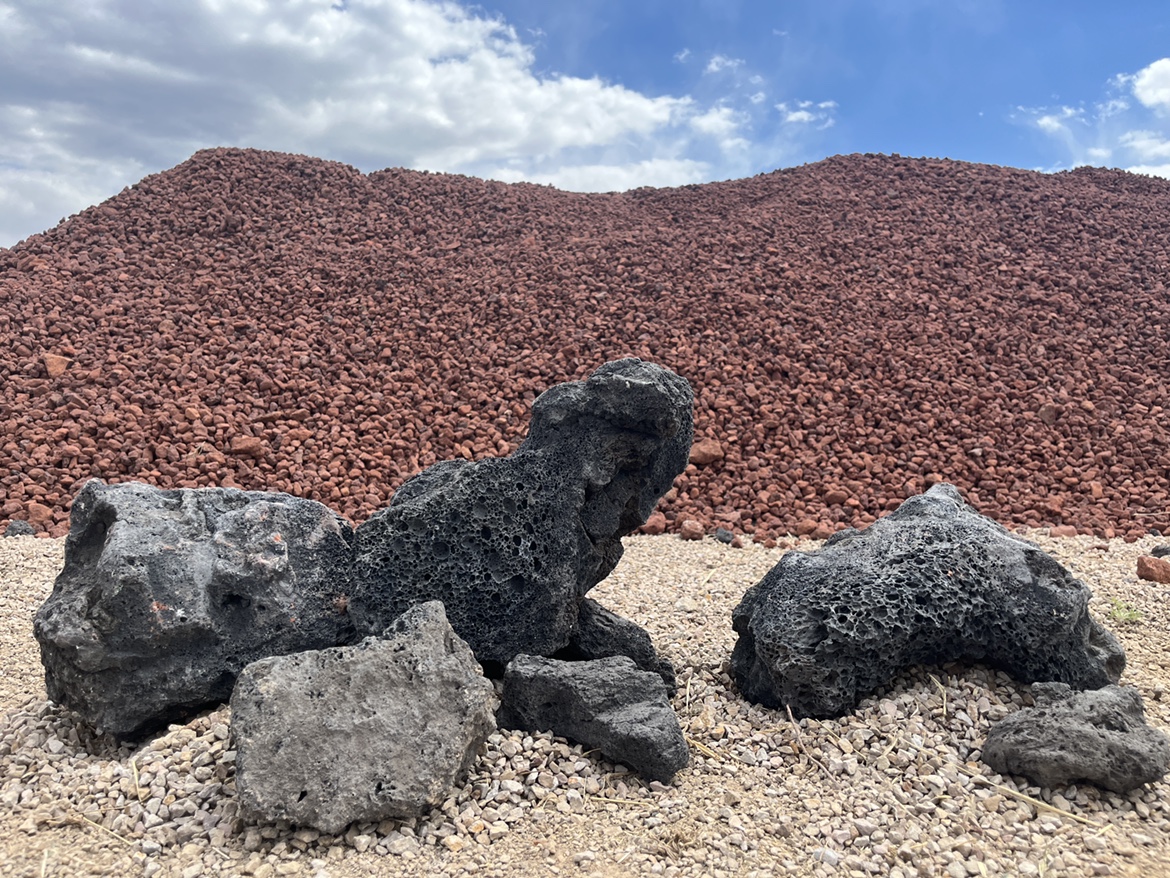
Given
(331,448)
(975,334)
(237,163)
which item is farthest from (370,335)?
(975,334)

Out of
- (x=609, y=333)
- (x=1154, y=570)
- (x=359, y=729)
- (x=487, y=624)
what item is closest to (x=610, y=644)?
(x=487, y=624)

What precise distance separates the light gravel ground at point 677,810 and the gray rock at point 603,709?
84mm

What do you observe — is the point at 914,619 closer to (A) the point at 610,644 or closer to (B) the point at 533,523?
(A) the point at 610,644

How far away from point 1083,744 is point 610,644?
2061 mm

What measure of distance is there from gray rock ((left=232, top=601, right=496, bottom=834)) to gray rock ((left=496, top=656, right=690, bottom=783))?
12.8 inches

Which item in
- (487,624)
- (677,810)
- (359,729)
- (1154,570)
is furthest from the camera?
(1154,570)

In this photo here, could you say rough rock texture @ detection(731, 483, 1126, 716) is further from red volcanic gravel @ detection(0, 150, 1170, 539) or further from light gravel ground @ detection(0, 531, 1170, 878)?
red volcanic gravel @ detection(0, 150, 1170, 539)

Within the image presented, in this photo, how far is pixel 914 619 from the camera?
393cm

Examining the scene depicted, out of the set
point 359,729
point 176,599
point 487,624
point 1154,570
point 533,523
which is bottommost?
point 1154,570

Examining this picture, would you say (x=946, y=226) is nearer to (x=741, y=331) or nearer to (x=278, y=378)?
(x=741, y=331)

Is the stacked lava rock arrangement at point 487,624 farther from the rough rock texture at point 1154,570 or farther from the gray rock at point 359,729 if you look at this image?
the rough rock texture at point 1154,570

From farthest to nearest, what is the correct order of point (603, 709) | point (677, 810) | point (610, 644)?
point (610, 644) < point (603, 709) < point (677, 810)

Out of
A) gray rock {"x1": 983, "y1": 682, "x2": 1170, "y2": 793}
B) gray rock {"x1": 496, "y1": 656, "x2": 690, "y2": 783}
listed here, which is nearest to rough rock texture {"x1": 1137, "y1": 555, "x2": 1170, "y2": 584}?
gray rock {"x1": 983, "y1": 682, "x2": 1170, "y2": 793}

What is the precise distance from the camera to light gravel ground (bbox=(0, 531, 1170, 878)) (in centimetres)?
294
